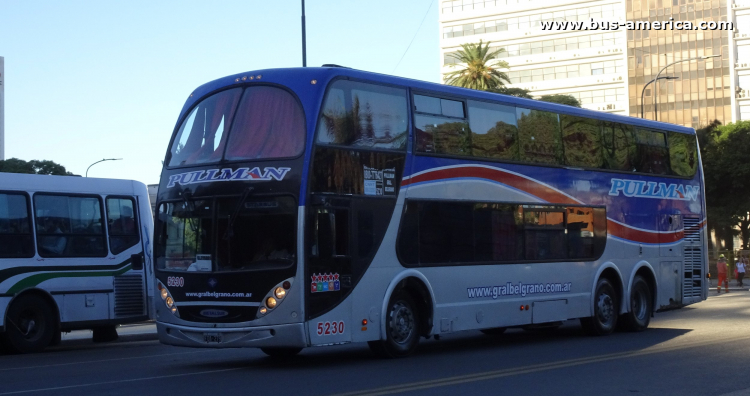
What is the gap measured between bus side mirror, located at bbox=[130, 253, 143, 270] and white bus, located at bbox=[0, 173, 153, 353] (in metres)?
0.02

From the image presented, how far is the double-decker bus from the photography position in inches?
481

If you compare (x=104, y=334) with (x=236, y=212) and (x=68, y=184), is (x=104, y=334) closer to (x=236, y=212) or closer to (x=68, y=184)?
(x=68, y=184)

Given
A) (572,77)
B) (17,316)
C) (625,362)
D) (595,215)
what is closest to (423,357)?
(625,362)

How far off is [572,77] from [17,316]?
283 ft

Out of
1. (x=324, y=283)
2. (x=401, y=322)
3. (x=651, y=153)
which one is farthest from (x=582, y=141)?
(x=324, y=283)

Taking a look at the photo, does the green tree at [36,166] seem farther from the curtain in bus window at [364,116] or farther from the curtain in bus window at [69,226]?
the curtain in bus window at [364,116]

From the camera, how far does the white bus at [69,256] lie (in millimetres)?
16406

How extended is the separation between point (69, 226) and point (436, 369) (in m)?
8.36


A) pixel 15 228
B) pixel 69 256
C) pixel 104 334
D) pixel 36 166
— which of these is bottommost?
pixel 104 334

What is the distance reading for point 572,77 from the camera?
320 feet

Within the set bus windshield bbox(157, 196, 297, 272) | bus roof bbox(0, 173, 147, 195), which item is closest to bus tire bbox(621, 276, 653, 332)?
bus windshield bbox(157, 196, 297, 272)

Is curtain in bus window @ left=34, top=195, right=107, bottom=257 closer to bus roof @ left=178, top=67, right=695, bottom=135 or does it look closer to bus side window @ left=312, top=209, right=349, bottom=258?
bus roof @ left=178, top=67, right=695, bottom=135

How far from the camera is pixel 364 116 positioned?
13172 mm

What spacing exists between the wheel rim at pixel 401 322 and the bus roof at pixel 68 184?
7.29m
